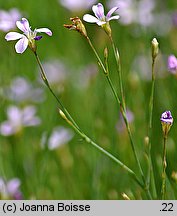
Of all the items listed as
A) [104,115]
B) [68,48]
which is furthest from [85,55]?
[104,115]

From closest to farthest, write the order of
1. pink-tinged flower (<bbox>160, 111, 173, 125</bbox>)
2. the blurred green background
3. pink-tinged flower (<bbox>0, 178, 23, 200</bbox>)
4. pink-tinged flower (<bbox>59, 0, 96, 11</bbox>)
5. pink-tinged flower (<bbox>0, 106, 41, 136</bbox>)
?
pink-tinged flower (<bbox>160, 111, 173, 125</bbox>)
pink-tinged flower (<bbox>0, 178, 23, 200</bbox>)
the blurred green background
pink-tinged flower (<bbox>0, 106, 41, 136</bbox>)
pink-tinged flower (<bbox>59, 0, 96, 11</bbox>)

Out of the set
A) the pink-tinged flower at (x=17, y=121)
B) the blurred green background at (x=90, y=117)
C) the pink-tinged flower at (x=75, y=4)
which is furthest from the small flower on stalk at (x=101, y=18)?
the pink-tinged flower at (x=75, y=4)

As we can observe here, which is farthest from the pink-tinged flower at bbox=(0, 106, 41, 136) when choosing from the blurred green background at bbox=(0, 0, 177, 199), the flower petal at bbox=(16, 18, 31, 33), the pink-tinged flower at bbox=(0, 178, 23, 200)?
the flower petal at bbox=(16, 18, 31, 33)

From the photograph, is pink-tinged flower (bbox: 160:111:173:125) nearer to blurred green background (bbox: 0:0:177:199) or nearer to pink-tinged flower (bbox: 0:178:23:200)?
blurred green background (bbox: 0:0:177:199)

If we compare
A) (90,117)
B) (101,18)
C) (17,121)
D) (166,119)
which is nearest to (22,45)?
(101,18)

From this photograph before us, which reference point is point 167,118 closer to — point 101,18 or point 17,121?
point 101,18

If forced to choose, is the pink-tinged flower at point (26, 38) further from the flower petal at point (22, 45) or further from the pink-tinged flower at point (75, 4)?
the pink-tinged flower at point (75, 4)
